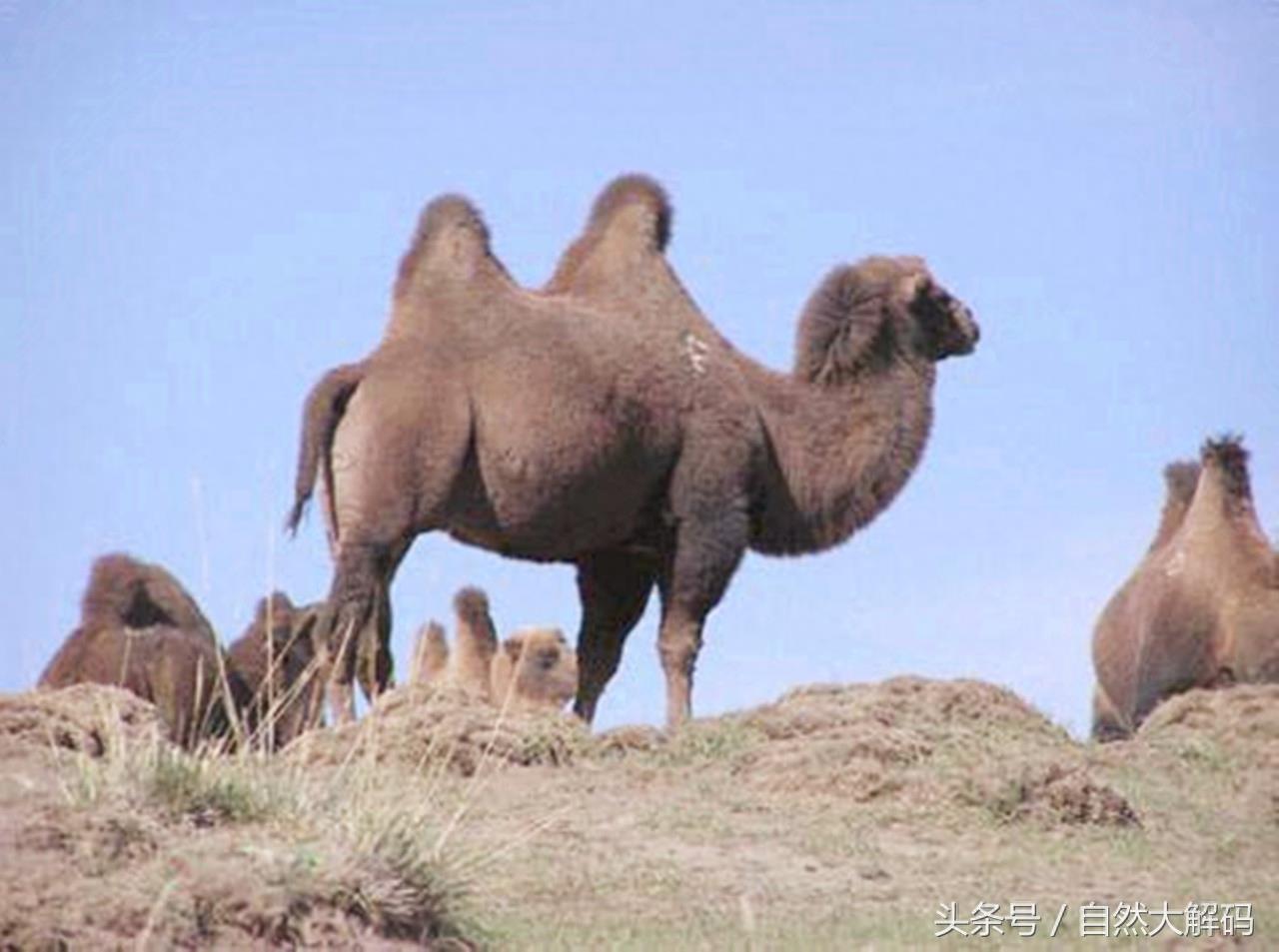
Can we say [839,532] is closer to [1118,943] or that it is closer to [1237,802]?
[1237,802]

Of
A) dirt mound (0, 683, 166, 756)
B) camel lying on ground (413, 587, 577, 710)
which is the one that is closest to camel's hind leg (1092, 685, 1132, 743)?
camel lying on ground (413, 587, 577, 710)

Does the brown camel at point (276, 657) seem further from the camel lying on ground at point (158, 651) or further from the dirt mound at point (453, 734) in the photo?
the dirt mound at point (453, 734)

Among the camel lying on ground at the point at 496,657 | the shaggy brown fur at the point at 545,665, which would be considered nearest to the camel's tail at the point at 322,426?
the camel lying on ground at the point at 496,657

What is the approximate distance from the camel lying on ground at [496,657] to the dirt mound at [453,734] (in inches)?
389

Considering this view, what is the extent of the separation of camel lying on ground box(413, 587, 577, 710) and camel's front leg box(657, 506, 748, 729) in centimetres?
669

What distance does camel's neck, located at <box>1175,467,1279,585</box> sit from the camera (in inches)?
756

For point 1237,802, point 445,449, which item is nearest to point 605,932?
point 1237,802

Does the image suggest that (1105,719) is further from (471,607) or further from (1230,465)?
(471,607)

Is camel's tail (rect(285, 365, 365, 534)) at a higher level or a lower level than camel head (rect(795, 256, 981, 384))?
lower

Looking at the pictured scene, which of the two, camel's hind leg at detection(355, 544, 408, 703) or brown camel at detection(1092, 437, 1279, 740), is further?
brown camel at detection(1092, 437, 1279, 740)

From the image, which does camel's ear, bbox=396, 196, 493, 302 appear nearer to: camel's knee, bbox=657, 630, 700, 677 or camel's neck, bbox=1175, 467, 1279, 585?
camel's knee, bbox=657, 630, 700, 677

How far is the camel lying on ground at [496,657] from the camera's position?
933 inches

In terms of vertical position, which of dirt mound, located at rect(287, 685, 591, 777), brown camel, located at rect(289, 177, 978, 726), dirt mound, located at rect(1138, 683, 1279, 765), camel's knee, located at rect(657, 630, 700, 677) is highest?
brown camel, located at rect(289, 177, 978, 726)

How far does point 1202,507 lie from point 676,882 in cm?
997
